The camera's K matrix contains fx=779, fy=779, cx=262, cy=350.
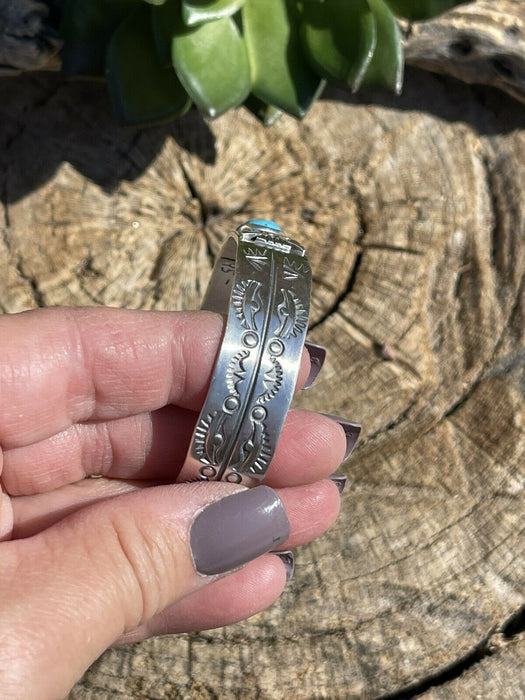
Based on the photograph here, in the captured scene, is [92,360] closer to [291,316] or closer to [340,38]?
[291,316]

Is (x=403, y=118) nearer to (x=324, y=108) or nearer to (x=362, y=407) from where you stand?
(x=324, y=108)

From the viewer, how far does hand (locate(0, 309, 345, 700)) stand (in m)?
0.86

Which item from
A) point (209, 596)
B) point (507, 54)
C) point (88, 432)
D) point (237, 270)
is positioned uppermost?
point (507, 54)

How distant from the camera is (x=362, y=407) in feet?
4.28

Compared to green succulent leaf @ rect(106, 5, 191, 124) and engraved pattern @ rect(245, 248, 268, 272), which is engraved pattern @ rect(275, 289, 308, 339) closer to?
engraved pattern @ rect(245, 248, 268, 272)

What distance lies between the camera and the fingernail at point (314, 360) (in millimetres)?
1197

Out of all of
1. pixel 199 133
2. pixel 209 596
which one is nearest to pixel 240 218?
pixel 199 133

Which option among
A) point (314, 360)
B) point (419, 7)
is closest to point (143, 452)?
point (314, 360)

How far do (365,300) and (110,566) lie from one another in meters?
0.69

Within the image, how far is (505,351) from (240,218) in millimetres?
Answer: 526

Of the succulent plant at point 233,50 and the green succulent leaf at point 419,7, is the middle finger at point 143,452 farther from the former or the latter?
the green succulent leaf at point 419,7

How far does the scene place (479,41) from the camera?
55.6 inches

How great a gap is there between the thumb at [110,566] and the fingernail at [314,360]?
0.25m

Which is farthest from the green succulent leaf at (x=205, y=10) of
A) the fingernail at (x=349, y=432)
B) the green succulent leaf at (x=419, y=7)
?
the fingernail at (x=349, y=432)
